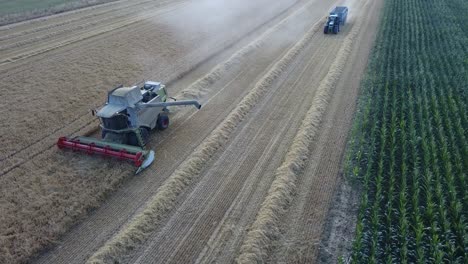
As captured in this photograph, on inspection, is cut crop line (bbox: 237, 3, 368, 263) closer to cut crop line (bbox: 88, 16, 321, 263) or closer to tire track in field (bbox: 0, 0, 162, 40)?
cut crop line (bbox: 88, 16, 321, 263)

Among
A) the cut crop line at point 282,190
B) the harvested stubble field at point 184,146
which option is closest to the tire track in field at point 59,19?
the harvested stubble field at point 184,146

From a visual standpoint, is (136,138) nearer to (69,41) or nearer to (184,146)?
(184,146)

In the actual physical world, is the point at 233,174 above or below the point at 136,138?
below

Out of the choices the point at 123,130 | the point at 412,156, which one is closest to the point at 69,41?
the point at 123,130

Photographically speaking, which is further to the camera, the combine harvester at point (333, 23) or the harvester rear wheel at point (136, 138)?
the combine harvester at point (333, 23)

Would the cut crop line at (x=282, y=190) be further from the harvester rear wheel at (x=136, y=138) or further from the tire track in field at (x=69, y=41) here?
the tire track in field at (x=69, y=41)

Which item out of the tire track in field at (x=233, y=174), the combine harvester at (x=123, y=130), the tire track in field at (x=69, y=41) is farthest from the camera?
the tire track in field at (x=69, y=41)
